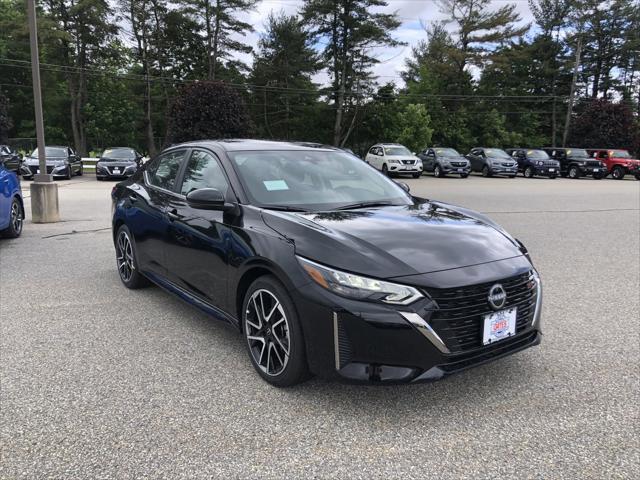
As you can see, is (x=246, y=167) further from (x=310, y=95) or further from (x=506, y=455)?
(x=310, y=95)

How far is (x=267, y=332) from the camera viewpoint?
10.9ft

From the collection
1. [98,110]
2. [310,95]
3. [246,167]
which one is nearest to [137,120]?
[98,110]

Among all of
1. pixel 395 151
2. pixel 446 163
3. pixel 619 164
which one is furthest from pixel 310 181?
pixel 619 164

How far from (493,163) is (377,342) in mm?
29496

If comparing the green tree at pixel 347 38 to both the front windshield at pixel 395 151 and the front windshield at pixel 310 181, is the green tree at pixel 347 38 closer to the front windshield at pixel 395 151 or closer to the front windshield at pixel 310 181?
the front windshield at pixel 395 151

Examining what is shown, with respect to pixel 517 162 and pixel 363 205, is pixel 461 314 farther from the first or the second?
pixel 517 162

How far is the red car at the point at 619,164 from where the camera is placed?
30.4 m

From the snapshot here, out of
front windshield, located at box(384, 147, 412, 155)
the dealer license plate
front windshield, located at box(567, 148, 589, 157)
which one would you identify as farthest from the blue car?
front windshield, located at box(567, 148, 589, 157)

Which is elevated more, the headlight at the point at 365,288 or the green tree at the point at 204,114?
the green tree at the point at 204,114

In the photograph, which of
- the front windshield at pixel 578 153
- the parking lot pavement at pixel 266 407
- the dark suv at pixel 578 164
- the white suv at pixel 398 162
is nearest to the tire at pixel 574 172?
the dark suv at pixel 578 164

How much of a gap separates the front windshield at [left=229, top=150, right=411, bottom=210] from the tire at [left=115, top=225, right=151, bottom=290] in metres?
1.92

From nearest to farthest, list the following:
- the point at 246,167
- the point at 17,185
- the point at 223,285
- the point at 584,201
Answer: the point at 223,285
the point at 246,167
the point at 17,185
the point at 584,201

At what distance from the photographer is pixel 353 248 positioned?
9.74 feet

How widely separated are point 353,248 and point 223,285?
1.18 meters
